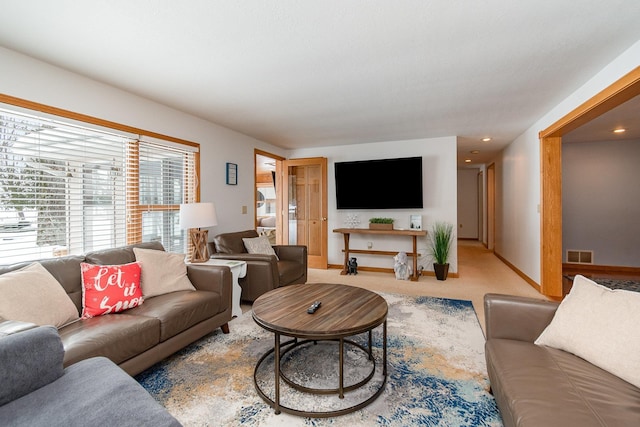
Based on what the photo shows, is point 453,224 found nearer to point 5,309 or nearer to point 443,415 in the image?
point 443,415

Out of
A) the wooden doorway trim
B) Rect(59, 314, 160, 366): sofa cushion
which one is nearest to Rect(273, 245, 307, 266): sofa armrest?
Rect(59, 314, 160, 366): sofa cushion

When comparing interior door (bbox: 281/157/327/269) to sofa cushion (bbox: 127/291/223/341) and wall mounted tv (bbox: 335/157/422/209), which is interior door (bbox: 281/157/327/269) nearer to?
wall mounted tv (bbox: 335/157/422/209)

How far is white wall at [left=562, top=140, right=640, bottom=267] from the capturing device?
504 cm

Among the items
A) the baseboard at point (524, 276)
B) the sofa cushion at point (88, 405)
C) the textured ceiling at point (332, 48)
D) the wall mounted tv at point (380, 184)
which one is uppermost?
the textured ceiling at point (332, 48)

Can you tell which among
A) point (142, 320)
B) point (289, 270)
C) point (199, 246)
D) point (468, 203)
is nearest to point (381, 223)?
point (289, 270)

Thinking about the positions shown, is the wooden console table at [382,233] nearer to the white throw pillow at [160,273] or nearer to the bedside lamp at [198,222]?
the bedside lamp at [198,222]

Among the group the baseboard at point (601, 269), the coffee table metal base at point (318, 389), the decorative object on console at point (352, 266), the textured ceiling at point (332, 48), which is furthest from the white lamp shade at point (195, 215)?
the baseboard at point (601, 269)

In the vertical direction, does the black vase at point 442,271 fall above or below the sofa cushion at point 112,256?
below

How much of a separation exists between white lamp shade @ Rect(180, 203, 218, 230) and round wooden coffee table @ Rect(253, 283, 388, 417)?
1.32 m

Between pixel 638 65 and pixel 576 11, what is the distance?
0.80 m

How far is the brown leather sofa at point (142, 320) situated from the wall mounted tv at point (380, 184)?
3.12 m

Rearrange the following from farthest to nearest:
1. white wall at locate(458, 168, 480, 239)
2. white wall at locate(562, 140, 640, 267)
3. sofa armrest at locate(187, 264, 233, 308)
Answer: white wall at locate(458, 168, 480, 239) < white wall at locate(562, 140, 640, 267) < sofa armrest at locate(187, 264, 233, 308)

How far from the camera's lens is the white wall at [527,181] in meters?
2.46

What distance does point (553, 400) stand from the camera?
1094 millimetres
